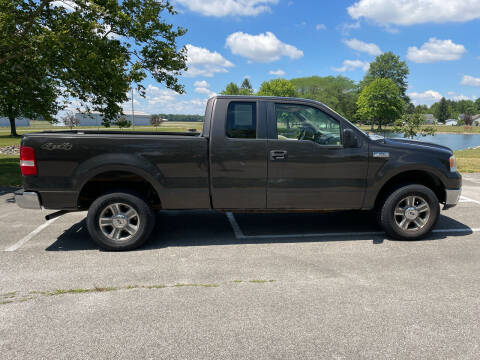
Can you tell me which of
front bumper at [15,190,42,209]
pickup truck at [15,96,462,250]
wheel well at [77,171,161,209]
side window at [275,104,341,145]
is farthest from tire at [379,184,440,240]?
front bumper at [15,190,42,209]

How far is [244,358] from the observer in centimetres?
227

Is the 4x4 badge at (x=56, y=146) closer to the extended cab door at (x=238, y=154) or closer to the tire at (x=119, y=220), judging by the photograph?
the tire at (x=119, y=220)

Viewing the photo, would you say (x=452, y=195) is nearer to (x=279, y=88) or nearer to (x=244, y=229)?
(x=244, y=229)

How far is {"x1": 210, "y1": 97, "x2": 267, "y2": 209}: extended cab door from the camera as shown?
423 centimetres

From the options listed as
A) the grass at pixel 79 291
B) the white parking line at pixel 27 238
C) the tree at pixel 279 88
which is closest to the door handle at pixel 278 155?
the grass at pixel 79 291

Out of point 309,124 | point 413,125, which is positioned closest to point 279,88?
point 413,125

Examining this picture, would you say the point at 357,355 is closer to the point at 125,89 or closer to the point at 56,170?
the point at 56,170

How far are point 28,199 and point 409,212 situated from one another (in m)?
5.05

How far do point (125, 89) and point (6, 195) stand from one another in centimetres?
449

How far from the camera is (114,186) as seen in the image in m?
4.41

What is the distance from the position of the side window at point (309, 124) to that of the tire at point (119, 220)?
217 centimetres

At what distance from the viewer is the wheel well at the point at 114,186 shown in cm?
424

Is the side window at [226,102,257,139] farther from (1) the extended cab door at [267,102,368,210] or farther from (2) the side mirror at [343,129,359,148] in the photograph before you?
Result: (2) the side mirror at [343,129,359,148]

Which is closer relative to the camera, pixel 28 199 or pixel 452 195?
pixel 28 199
